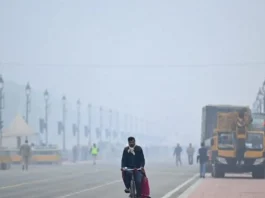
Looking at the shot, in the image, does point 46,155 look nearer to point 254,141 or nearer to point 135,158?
point 254,141

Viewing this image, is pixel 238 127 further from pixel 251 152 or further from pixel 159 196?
pixel 159 196

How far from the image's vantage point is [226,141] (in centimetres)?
4250

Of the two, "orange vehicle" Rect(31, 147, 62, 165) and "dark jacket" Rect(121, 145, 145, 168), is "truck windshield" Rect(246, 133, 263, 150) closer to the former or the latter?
"dark jacket" Rect(121, 145, 145, 168)

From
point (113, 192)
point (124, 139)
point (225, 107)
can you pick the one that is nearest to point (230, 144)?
point (225, 107)

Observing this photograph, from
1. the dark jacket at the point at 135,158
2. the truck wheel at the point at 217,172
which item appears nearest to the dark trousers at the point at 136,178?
the dark jacket at the point at 135,158

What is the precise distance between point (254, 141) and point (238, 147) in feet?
2.69

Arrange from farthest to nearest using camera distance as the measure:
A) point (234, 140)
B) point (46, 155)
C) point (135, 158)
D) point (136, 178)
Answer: point (46, 155)
point (234, 140)
point (136, 178)
point (135, 158)

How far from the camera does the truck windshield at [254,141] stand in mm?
41625

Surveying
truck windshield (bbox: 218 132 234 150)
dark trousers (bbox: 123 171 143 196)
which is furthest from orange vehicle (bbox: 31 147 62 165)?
dark trousers (bbox: 123 171 143 196)

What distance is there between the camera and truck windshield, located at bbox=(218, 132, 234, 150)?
4226cm

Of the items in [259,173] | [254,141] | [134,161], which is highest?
[254,141]

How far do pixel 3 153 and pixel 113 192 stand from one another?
24.5 metres

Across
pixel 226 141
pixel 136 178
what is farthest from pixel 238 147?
pixel 136 178

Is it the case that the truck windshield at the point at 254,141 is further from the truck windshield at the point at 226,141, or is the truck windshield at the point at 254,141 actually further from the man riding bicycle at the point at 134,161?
the man riding bicycle at the point at 134,161
